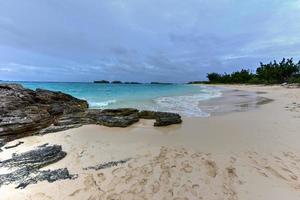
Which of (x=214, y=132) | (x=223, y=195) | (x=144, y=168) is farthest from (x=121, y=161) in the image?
(x=214, y=132)

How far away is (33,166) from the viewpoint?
4.93 m

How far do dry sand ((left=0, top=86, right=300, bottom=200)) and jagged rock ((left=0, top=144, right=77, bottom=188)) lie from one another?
0.72 feet

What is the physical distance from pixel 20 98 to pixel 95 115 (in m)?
5.16

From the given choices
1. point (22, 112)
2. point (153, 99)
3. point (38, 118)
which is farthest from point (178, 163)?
point (153, 99)

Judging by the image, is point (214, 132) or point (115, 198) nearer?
point (115, 198)

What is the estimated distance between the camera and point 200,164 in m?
4.91

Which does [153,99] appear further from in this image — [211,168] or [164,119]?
[211,168]

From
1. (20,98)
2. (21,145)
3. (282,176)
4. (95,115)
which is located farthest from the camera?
(20,98)

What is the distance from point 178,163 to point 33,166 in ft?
12.2

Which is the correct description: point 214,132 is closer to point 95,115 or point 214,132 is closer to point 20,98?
point 95,115

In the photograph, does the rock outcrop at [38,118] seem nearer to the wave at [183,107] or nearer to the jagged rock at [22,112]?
the jagged rock at [22,112]

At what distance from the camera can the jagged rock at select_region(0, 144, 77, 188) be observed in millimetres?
4320

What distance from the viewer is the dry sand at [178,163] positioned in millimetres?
3756

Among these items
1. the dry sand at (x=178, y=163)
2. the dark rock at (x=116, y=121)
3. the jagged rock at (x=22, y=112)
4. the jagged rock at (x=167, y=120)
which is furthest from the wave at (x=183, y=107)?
the jagged rock at (x=22, y=112)
